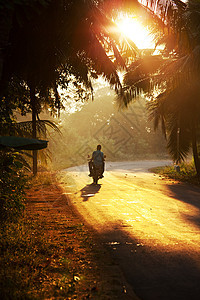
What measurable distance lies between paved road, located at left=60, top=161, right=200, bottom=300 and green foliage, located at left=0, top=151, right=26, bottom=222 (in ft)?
5.80

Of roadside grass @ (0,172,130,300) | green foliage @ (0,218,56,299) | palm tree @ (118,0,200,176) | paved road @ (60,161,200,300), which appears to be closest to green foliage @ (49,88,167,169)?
palm tree @ (118,0,200,176)

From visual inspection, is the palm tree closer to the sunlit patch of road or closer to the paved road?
the sunlit patch of road

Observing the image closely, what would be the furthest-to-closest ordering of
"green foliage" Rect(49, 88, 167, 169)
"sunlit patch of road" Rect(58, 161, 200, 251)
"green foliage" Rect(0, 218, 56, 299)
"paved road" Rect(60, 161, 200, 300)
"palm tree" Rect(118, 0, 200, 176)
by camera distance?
"green foliage" Rect(49, 88, 167, 169) < "palm tree" Rect(118, 0, 200, 176) < "sunlit patch of road" Rect(58, 161, 200, 251) < "paved road" Rect(60, 161, 200, 300) < "green foliage" Rect(0, 218, 56, 299)

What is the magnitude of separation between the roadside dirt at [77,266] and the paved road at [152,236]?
0.67ft

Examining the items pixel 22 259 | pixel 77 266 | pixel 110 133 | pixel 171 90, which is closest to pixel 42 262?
pixel 22 259

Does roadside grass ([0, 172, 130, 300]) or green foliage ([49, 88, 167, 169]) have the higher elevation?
green foliage ([49, 88, 167, 169])

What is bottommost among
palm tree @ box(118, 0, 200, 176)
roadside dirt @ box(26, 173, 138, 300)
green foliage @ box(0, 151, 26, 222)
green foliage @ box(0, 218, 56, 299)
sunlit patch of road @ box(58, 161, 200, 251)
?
sunlit patch of road @ box(58, 161, 200, 251)

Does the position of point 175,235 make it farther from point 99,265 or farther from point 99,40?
point 99,40

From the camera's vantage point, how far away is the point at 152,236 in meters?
6.35

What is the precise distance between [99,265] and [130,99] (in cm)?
1309

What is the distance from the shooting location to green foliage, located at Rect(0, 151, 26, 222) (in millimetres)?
6395

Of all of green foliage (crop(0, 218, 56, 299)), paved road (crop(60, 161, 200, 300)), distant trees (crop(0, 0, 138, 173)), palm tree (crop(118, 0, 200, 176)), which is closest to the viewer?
green foliage (crop(0, 218, 56, 299))

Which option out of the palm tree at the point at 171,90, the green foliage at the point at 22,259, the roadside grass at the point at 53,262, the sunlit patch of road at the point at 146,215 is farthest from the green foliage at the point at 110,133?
the green foliage at the point at 22,259

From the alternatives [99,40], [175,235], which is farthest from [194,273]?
[99,40]
